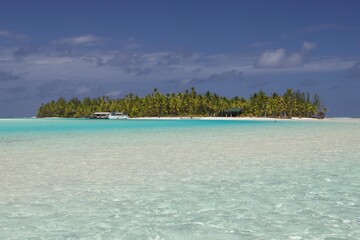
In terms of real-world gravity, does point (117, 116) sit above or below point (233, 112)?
below

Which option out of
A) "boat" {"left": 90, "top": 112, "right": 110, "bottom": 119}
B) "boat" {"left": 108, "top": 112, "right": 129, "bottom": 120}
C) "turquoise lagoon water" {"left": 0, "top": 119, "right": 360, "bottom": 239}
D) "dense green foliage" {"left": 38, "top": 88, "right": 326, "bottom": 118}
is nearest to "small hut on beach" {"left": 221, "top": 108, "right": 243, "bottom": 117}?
"dense green foliage" {"left": 38, "top": 88, "right": 326, "bottom": 118}

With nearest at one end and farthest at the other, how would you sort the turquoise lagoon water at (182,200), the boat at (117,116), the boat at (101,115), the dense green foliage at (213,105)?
the turquoise lagoon water at (182,200) < the dense green foliage at (213,105) < the boat at (117,116) < the boat at (101,115)

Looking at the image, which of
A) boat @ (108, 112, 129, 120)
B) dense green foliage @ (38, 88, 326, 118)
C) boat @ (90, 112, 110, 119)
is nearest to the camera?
dense green foliage @ (38, 88, 326, 118)

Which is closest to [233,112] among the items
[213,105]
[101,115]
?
[213,105]

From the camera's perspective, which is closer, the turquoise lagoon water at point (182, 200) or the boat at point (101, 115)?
the turquoise lagoon water at point (182, 200)

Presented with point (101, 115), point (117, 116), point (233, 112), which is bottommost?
point (117, 116)

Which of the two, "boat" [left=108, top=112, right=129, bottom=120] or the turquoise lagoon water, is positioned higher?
"boat" [left=108, top=112, right=129, bottom=120]

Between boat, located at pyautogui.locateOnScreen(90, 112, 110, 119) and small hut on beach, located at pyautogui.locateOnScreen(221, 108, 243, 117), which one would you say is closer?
small hut on beach, located at pyautogui.locateOnScreen(221, 108, 243, 117)

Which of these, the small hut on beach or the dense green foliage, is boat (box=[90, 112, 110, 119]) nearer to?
the dense green foliage

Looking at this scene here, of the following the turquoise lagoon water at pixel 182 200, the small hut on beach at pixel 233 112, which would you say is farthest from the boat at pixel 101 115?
the turquoise lagoon water at pixel 182 200

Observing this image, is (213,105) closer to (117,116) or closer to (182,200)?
(117,116)

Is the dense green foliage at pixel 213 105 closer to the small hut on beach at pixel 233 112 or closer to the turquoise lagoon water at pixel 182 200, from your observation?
the small hut on beach at pixel 233 112

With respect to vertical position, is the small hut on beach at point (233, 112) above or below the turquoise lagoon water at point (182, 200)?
above

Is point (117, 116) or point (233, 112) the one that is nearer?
point (233, 112)
